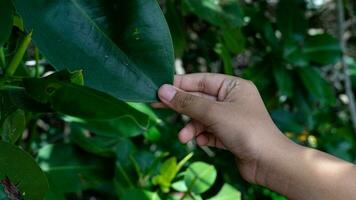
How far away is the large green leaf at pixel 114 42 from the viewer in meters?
0.58

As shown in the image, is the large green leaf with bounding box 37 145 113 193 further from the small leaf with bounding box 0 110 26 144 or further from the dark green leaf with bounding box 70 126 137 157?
the small leaf with bounding box 0 110 26 144

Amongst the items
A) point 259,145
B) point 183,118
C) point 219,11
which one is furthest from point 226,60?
point 259,145

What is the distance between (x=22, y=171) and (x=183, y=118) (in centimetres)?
102

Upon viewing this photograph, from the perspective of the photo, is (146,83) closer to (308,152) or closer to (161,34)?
(161,34)

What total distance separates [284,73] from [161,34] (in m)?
0.86

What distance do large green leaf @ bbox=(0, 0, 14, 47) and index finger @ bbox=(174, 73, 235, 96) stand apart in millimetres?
282

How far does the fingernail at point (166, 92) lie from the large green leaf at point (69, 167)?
0.39 meters

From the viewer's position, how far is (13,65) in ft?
2.24

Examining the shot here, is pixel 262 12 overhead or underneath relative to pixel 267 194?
overhead

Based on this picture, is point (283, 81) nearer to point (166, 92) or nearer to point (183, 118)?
point (183, 118)

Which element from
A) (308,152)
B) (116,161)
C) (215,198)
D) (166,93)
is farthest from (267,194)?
(166,93)

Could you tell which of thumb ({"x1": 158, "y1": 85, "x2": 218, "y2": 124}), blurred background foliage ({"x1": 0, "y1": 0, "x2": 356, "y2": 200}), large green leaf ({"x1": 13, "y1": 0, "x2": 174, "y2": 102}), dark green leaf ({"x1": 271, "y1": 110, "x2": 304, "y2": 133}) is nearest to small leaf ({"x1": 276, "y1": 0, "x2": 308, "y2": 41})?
blurred background foliage ({"x1": 0, "y1": 0, "x2": 356, "y2": 200})

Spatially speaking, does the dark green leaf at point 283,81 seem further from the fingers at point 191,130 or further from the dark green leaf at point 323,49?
the fingers at point 191,130

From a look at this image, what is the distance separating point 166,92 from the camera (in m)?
0.62
